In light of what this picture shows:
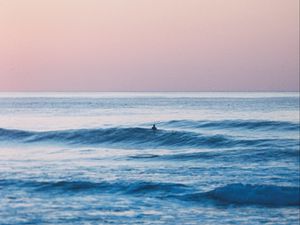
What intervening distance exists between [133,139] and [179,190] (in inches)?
841

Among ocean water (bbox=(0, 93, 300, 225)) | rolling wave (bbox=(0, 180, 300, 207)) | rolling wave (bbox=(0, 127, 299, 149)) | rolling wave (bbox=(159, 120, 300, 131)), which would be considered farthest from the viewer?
rolling wave (bbox=(159, 120, 300, 131))

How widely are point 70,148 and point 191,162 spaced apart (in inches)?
448

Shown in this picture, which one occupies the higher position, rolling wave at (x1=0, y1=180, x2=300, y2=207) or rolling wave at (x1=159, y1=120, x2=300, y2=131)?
rolling wave at (x1=0, y1=180, x2=300, y2=207)

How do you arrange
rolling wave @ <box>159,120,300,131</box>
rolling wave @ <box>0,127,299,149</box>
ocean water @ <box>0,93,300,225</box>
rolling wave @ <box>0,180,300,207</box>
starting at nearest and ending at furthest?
ocean water @ <box>0,93,300,225</box> → rolling wave @ <box>0,180,300,207</box> → rolling wave @ <box>0,127,299,149</box> → rolling wave @ <box>159,120,300,131</box>

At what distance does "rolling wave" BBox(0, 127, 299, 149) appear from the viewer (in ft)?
108

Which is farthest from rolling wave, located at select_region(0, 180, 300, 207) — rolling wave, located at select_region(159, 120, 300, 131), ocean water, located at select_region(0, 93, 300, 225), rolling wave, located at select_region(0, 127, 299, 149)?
rolling wave, located at select_region(159, 120, 300, 131)

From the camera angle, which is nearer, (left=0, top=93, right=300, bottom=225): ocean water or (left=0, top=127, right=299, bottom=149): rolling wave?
(left=0, top=93, right=300, bottom=225): ocean water

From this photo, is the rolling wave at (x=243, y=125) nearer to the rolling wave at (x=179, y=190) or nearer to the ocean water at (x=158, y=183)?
the ocean water at (x=158, y=183)

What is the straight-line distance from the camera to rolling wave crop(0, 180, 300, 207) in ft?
54.0

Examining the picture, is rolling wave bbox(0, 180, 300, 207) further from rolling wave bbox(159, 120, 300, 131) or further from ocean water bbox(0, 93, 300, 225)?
rolling wave bbox(159, 120, 300, 131)

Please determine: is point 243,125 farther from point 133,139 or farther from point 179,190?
point 179,190

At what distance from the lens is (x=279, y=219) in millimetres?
14078

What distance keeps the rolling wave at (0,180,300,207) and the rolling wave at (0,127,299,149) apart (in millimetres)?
13137

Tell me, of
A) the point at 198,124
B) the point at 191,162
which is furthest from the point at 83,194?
the point at 198,124
